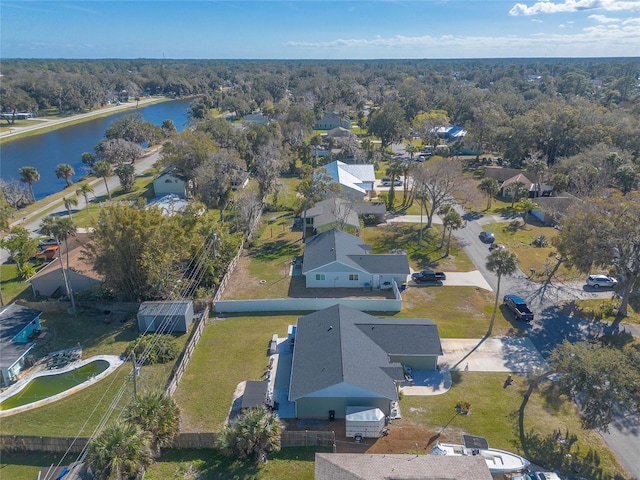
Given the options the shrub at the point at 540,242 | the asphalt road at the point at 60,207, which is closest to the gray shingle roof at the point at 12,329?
the asphalt road at the point at 60,207

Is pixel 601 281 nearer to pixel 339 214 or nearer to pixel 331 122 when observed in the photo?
pixel 339 214

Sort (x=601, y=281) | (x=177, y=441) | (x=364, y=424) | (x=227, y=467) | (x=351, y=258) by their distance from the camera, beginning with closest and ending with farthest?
1. (x=227, y=467)
2. (x=177, y=441)
3. (x=364, y=424)
4. (x=601, y=281)
5. (x=351, y=258)

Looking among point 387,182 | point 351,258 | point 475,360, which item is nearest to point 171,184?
point 387,182

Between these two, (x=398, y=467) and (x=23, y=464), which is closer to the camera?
(x=398, y=467)

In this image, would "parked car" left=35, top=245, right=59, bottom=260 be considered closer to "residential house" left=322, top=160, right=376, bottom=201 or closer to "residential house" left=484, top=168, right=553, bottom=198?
"residential house" left=322, top=160, right=376, bottom=201

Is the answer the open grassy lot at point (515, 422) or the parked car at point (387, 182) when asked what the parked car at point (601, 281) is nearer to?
the open grassy lot at point (515, 422)
